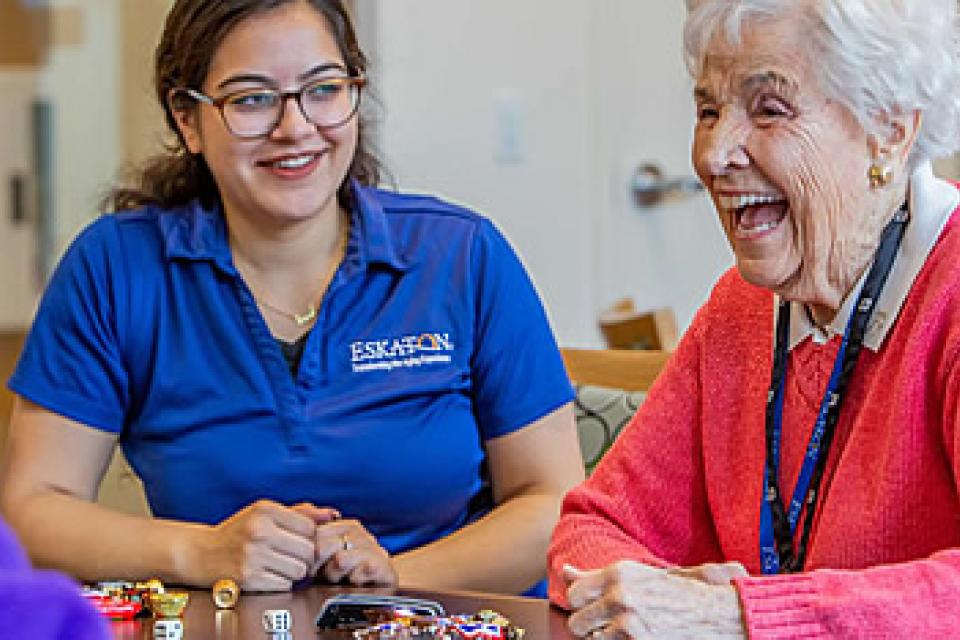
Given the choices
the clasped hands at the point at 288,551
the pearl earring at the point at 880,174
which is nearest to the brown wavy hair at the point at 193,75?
the clasped hands at the point at 288,551

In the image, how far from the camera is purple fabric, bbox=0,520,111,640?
1.31ft

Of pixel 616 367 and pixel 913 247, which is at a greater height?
pixel 913 247

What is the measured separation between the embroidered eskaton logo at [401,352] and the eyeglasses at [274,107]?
0.28 meters

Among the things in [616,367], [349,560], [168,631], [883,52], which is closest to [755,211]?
[883,52]

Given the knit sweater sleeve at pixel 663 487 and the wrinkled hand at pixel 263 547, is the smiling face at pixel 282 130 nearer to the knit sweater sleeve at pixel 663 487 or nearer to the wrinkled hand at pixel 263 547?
the wrinkled hand at pixel 263 547

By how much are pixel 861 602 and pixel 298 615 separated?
20.3 inches

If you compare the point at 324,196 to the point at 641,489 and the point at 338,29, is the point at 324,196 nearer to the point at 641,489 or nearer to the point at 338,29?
the point at 338,29

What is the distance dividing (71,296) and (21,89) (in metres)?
2.03

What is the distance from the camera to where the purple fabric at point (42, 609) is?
0.40 m

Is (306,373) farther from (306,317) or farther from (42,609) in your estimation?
(42,609)

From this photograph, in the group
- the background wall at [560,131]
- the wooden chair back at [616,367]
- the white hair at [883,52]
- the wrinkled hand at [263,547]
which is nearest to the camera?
the white hair at [883,52]

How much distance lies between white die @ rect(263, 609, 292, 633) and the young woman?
52cm

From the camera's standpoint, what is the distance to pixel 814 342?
60.2 inches

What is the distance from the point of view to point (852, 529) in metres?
1.37
